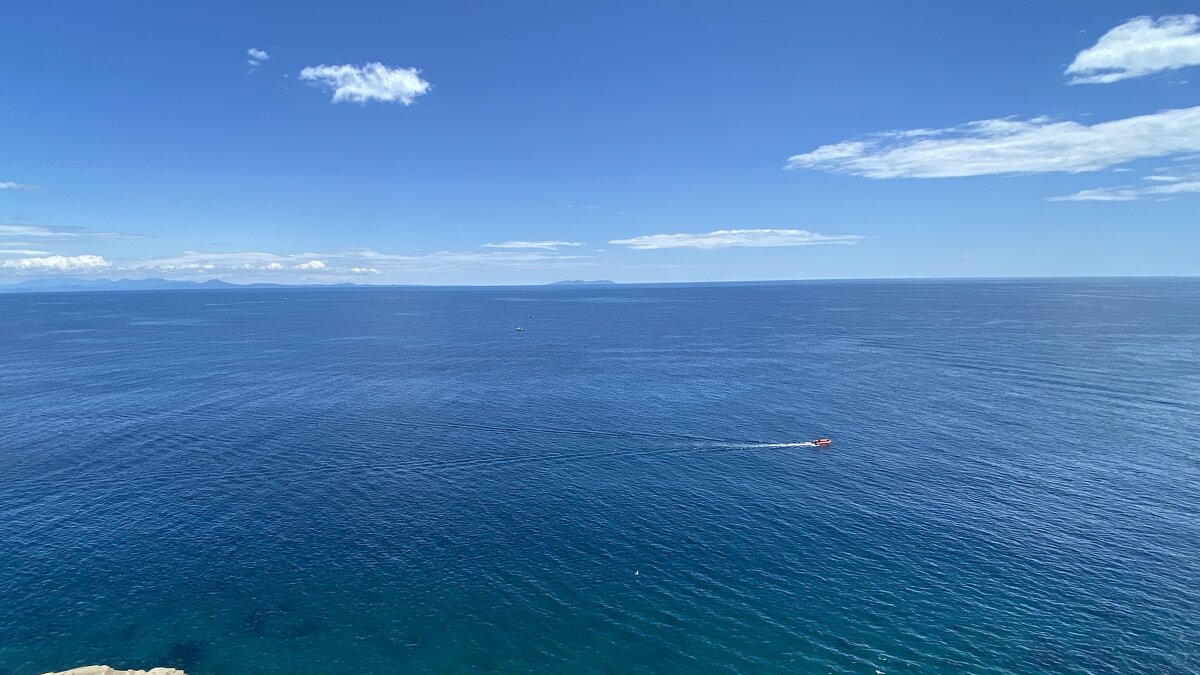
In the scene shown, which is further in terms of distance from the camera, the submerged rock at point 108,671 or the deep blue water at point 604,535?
the deep blue water at point 604,535

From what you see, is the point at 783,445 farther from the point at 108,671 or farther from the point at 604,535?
the point at 108,671

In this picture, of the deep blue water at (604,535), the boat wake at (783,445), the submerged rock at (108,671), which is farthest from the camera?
the boat wake at (783,445)

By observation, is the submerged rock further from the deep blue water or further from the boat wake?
the boat wake

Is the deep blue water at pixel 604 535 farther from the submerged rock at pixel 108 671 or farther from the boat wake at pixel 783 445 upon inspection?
the submerged rock at pixel 108 671

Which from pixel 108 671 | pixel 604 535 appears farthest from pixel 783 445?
pixel 108 671

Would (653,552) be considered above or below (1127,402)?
below

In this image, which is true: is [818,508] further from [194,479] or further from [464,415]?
[194,479]

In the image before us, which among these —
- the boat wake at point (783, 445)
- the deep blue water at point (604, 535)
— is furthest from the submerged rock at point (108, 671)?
the boat wake at point (783, 445)

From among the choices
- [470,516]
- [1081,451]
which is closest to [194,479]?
[470,516]
